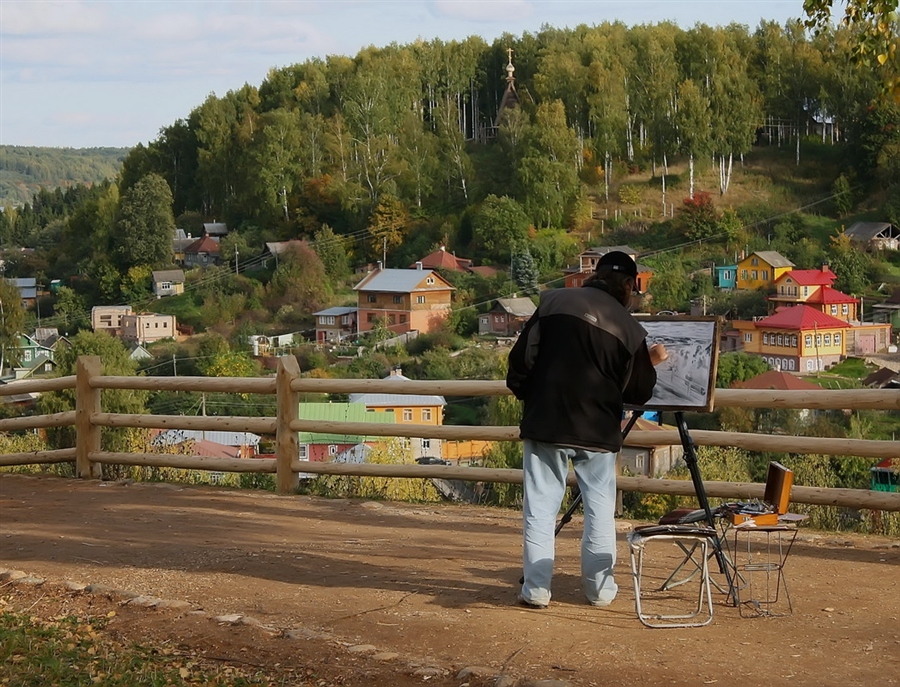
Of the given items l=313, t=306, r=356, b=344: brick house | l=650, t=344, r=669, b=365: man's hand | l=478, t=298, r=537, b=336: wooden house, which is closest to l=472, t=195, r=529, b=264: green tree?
l=478, t=298, r=537, b=336: wooden house

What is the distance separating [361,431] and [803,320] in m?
38.4

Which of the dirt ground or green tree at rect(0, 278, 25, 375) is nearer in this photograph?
the dirt ground

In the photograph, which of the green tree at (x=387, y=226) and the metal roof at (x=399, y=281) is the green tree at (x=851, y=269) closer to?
the metal roof at (x=399, y=281)

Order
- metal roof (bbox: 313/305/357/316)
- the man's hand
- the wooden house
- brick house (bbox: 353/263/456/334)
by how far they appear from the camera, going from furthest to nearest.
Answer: metal roof (bbox: 313/305/357/316)
brick house (bbox: 353/263/456/334)
the wooden house
the man's hand

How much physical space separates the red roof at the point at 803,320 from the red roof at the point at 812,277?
11.3 feet

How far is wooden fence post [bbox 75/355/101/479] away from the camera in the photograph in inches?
440

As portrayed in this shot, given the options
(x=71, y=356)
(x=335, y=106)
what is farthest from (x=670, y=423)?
(x=335, y=106)

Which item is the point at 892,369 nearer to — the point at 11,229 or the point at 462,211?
the point at 462,211

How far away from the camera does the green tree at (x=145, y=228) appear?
75300 mm

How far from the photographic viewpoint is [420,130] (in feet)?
262

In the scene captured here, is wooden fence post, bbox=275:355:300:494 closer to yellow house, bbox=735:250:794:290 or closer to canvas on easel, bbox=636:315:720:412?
canvas on easel, bbox=636:315:720:412

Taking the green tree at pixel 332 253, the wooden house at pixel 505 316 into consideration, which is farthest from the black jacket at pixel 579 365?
the green tree at pixel 332 253

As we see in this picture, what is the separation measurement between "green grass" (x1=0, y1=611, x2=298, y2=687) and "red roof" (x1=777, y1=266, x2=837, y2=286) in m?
49.6

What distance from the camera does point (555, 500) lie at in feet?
20.0
